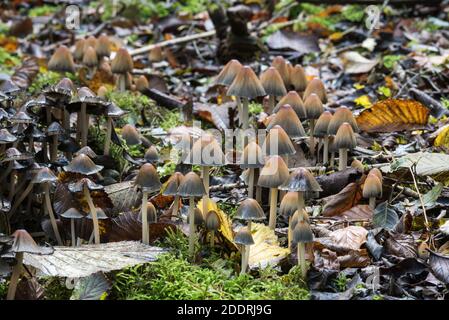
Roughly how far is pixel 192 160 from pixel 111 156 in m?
1.18

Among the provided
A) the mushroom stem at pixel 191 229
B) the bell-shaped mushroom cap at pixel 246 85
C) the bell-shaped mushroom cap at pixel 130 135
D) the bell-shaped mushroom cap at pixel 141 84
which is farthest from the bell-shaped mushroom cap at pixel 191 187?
the bell-shaped mushroom cap at pixel 141 84

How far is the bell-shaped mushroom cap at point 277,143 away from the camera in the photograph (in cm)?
303

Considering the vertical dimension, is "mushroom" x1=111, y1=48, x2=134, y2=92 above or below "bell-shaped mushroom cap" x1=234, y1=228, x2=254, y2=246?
above

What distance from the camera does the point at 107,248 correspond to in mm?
2904

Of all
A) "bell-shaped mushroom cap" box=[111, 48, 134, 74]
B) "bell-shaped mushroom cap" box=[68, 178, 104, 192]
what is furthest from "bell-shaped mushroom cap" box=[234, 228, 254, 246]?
"bell-shaped mushroom cap" box=[111, 48, 134, 74]

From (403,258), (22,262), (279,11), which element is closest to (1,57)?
(279,11)

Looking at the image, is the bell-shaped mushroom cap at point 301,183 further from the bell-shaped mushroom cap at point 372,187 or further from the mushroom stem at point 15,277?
the mushroom stem at point 15,277

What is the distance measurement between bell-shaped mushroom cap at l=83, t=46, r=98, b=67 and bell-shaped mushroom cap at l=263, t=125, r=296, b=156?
2.93 m

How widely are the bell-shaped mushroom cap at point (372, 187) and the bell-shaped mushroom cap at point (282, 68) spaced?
1.40 m

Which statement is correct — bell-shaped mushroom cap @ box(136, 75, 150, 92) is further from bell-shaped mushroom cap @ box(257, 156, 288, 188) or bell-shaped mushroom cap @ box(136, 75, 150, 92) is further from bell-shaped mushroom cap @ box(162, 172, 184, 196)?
bell-shaped mushroom cap @ box(257, 156, 288, 188)

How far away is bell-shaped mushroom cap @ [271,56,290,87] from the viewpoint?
14.1 ft

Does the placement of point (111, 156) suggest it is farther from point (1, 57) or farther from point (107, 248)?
point (1, 57)

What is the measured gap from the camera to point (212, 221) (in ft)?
9.46
